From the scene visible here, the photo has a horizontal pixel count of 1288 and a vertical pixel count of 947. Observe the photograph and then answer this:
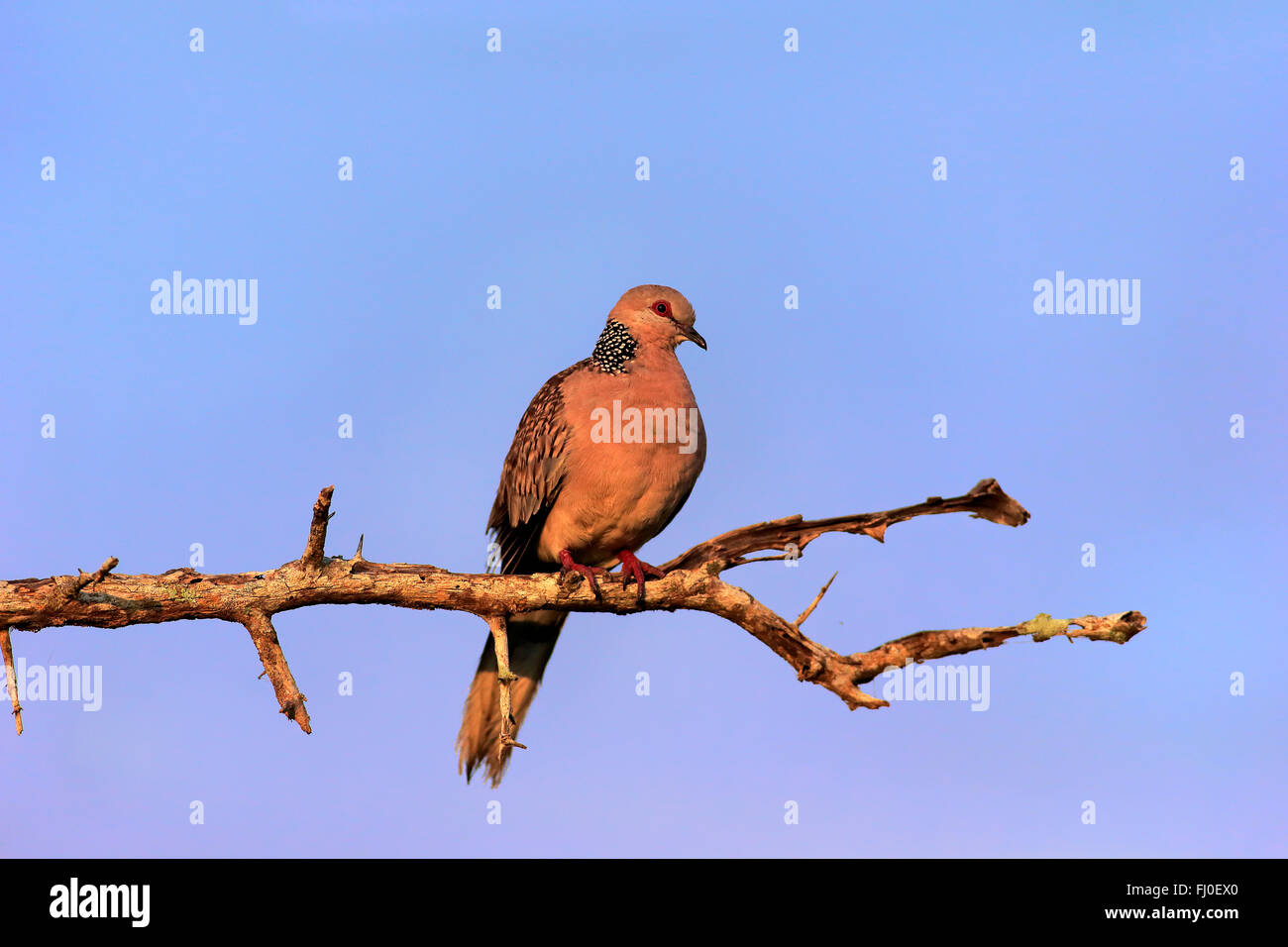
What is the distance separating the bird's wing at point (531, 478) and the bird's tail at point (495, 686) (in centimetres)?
49

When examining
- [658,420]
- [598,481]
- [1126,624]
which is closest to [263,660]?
[598,481]

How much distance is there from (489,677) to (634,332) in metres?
2.59

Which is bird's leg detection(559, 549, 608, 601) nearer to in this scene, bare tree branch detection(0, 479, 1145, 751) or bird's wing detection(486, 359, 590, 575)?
bare tree branch detection(0, 479, 1145, 751)

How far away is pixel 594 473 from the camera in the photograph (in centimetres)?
722

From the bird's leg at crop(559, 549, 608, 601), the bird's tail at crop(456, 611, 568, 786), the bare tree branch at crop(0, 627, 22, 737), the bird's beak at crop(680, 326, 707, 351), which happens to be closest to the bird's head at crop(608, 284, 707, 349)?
the bird's beak at crop(680, 326, 707, 351)

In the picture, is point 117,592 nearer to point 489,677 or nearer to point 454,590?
point 454,590

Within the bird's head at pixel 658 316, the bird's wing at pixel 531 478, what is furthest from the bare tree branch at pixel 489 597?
the bird's head at pixel 658 316

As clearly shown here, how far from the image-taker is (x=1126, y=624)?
612 centimetres

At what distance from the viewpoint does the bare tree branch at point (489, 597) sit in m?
6.20

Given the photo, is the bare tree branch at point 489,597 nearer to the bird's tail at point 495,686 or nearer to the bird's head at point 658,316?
the bird's tail at point 495,686

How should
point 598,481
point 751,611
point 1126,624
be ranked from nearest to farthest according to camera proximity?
point 1126,624 < point 751,611 < point 598,481

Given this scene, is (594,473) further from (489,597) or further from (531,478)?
(489,597)

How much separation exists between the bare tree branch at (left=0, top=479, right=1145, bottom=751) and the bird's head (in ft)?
5.36

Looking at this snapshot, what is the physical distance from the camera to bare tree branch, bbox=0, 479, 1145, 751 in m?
6.20
